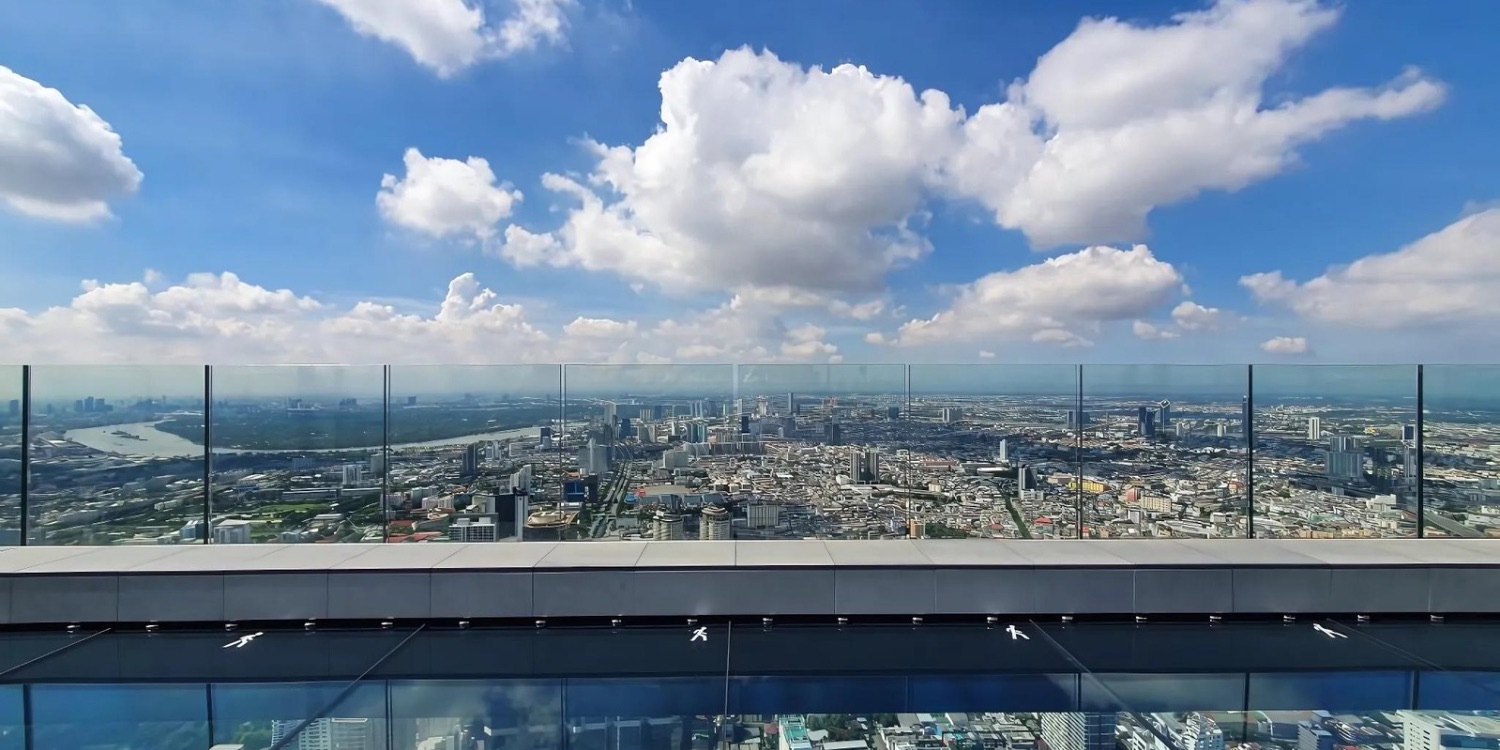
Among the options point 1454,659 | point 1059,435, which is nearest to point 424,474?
point 1059,435

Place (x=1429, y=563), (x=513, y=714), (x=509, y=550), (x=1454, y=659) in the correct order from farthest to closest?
(x=509, y=550) < (x=1429, y=563) < (x=1454, y=659) < (x=513, y=714)

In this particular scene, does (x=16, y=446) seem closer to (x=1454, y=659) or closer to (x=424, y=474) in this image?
(x=424, y=474)

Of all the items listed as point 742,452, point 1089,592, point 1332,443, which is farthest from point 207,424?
point 1332,443

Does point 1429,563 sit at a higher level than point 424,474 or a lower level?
lower

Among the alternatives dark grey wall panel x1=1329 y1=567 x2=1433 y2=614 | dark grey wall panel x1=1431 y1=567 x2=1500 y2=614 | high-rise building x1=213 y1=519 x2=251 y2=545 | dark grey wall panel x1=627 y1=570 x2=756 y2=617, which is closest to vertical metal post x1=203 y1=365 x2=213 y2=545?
high-rise building x1=213 y1=519 x2=251 y2=545

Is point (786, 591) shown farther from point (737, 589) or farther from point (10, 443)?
point (10, 443)

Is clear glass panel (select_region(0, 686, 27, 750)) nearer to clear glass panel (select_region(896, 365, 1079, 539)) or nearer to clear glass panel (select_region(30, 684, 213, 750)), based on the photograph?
clear glass panel (select_region(30, 684, 213, 750))
